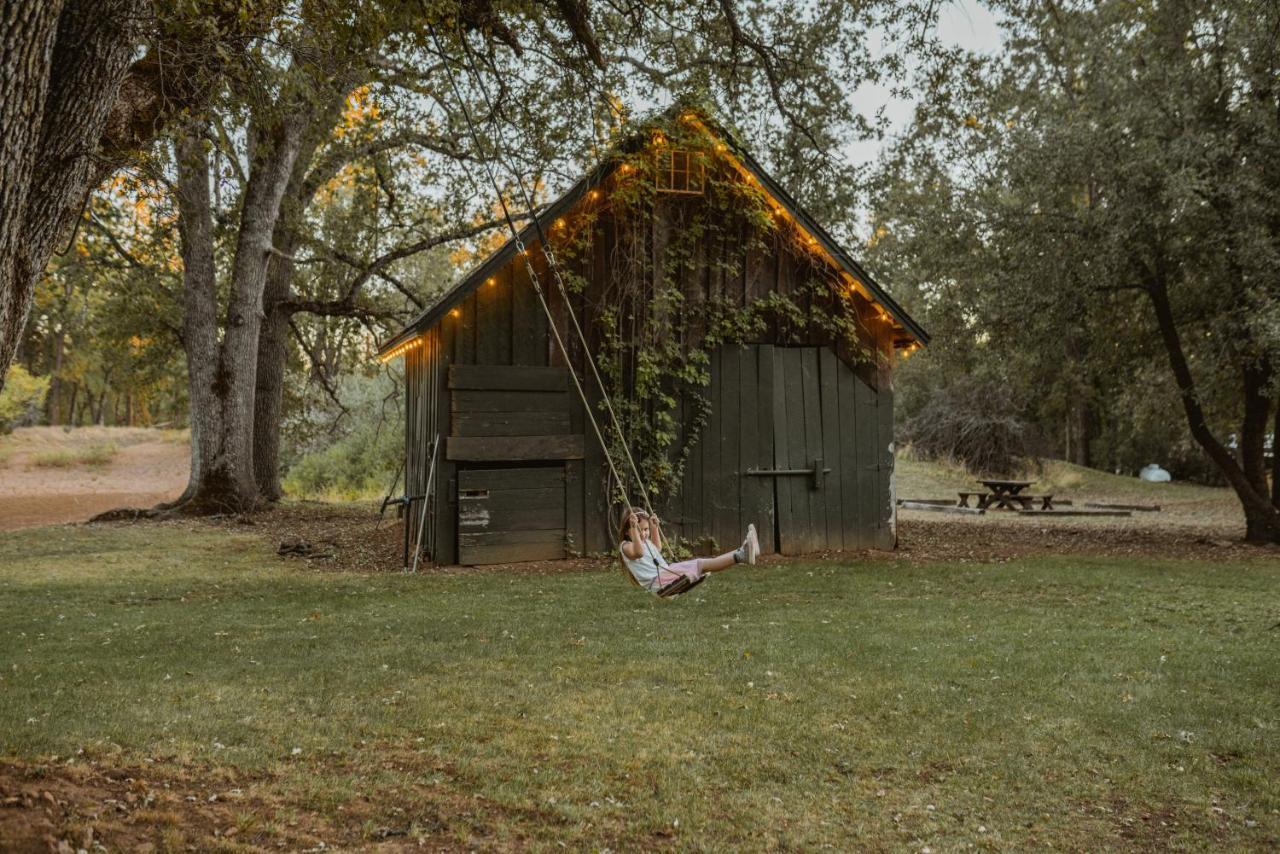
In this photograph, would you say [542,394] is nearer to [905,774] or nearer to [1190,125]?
[905,774]

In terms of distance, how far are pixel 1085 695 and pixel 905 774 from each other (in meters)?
2.17

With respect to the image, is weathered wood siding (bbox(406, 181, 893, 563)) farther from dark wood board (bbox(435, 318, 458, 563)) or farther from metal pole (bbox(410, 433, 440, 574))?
metal pole (bbox(410, 433, 440, 574))

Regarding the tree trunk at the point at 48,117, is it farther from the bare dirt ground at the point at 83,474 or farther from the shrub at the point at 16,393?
the shrub at the point at 16,393

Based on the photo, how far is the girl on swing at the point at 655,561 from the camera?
23.7ft

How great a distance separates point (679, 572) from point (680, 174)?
8.04 m

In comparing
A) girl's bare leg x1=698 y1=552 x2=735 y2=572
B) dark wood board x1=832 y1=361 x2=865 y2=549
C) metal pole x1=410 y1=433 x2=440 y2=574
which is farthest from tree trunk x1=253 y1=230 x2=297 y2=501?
girl's bare leg x1=698 y1=552 x2=735 y2=572

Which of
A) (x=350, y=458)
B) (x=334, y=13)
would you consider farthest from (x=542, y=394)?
(x=350, y=458)

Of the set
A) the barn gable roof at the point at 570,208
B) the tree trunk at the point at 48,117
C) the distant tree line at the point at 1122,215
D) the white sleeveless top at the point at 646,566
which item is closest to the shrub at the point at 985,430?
the distant tree line at the point at 1122,215

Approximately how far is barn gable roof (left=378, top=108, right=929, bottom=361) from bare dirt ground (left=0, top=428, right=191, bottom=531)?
11.6 metres

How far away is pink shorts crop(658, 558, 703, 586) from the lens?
7.14 metres

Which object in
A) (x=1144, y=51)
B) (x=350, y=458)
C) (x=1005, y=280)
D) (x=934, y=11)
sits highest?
(x=1144, y=51)

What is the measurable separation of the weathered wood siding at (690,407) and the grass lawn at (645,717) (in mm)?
2938

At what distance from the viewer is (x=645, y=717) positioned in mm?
5574

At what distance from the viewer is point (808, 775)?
4.70 meters
